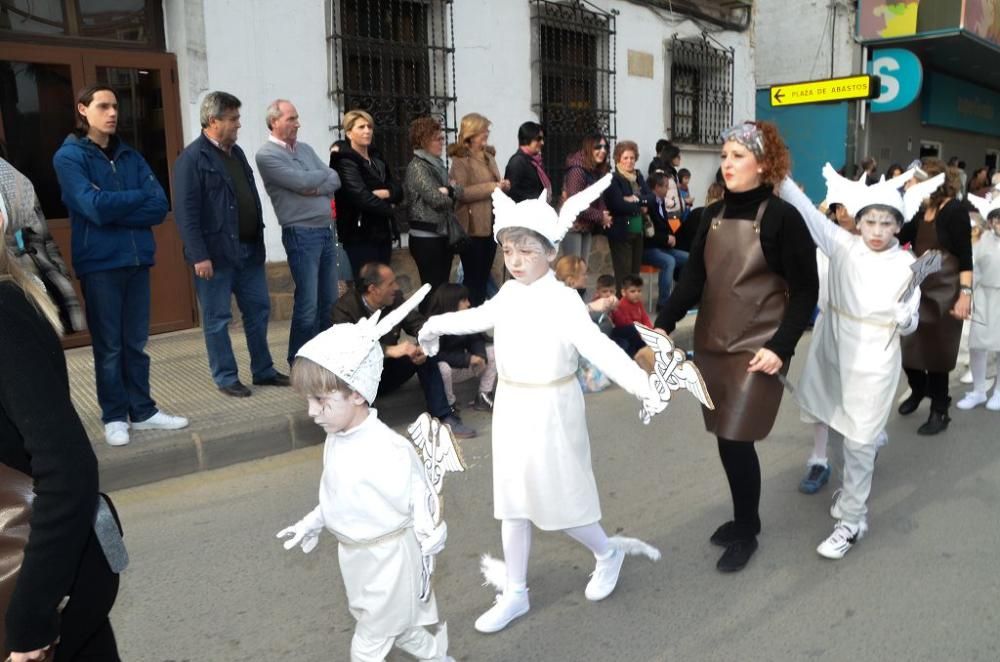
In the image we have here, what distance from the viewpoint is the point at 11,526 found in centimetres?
160

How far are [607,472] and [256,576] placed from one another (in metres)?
2.14

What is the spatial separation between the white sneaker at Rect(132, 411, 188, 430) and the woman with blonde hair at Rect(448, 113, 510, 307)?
2.95 metres

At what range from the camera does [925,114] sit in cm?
1972

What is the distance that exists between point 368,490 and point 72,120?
6.19 metres

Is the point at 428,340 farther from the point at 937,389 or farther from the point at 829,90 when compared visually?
the point at 829,90

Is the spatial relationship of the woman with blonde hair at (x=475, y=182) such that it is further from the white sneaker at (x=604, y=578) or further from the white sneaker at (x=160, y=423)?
the white sneaker at (x=604, y=578)

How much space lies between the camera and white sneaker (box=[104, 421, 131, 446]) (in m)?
4.80

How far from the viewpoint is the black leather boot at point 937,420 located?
18.3ft

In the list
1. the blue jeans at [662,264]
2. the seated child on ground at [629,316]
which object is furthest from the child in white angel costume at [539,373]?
the blue jeans at [662,264]

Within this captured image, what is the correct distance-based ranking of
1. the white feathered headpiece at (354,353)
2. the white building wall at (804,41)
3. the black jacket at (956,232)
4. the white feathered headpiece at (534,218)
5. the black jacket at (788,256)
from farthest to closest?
the white building wall at (804,41), the black jacket at (956,232), the black jacket at (788,256), the white feathered headpiece at (534,218), the white feathered headpiece at (354,353)

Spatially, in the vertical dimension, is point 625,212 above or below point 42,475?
above

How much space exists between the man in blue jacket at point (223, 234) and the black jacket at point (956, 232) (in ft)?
15.1

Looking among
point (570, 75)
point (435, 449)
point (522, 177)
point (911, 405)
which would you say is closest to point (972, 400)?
point (911, 405)

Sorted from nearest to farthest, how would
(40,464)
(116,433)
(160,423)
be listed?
(40,464)
(116,433)
(160,423)
